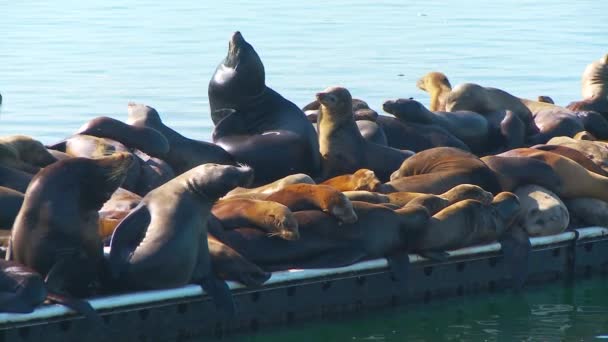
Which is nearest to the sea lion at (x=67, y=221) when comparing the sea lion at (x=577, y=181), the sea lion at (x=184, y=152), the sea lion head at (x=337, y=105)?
the sea lion at (x=184, y=152)

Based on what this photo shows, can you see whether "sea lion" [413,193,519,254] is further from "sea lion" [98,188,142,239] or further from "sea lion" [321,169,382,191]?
"sea lion" [98,188,142,239]

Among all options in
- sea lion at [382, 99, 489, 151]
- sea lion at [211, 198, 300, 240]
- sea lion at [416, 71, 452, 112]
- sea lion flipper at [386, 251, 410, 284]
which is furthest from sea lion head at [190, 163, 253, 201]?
sea lion at [416, 71, 452, 112]

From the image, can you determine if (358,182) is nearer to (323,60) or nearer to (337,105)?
(337,105)

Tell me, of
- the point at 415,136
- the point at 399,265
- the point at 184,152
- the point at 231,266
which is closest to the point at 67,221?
the point at 231,266

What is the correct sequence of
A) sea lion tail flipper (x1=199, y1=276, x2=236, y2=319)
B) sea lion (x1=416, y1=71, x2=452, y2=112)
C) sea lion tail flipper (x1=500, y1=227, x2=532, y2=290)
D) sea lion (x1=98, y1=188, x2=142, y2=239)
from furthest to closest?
sea lion (x1=416, y1=71, x2=452, y2=112) < sea lion tail flipper (x1=500, y1=227, x2=532, y2=290) < sea lion (x1=98, y1=188, x2=142, y2=239) < sea lion tail flipper (x1=199, y1=276, x2=236, y2=319)

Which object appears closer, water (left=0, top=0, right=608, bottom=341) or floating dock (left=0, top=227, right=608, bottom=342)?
floating dock (left=0, top=227, right=608, bottom=342)

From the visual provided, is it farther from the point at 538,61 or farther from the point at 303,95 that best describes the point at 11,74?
the point at 538,61

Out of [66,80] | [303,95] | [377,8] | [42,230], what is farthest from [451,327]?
[377,8]

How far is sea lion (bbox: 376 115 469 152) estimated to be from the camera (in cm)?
1129

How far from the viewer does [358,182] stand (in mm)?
9125

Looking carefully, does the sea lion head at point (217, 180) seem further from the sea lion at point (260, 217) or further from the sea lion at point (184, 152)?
the sea lion at point (184, 152)

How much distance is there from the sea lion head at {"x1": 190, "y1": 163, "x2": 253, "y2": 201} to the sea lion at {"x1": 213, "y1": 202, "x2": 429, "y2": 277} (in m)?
0.38

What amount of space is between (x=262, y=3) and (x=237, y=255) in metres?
36.1

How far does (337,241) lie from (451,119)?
3.88m
